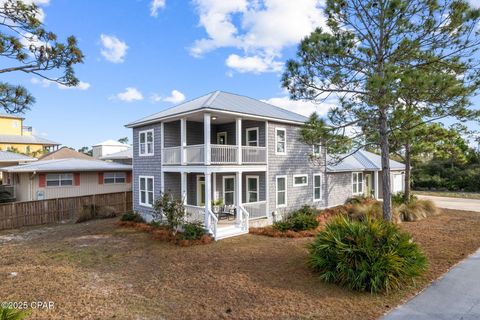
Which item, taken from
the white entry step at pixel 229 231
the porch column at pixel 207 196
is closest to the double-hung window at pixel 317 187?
the white entry step at pixel 229 231

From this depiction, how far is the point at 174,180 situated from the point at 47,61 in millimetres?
10496

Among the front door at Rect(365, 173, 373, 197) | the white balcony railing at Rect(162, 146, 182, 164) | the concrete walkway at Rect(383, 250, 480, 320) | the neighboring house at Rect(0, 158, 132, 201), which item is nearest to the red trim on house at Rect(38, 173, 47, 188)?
the neighboring house at Rect(0, 158, 132, 201)

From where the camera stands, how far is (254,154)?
1449 cm

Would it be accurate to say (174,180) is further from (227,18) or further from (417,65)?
(417,65)

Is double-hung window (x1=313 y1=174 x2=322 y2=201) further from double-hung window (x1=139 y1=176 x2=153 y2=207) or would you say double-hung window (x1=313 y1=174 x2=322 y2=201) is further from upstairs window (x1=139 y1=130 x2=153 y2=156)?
upstairs window (x1=139 y1=130 x2=153 y2=156)

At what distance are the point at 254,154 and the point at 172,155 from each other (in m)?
4.21

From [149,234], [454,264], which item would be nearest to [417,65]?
[454,264]

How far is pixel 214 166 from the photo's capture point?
1255 centimetres

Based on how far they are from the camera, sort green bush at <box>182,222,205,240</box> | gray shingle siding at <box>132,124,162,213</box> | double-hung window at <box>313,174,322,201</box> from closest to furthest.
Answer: green bush at <box>182,222,205,240</box> < gray shingle siding at <box>132,124,162,213</box> < double-hung window at <box>313,174,322,201</box>

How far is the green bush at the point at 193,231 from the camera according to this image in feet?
38.6

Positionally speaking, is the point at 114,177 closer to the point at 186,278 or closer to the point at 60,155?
the point at 60,155

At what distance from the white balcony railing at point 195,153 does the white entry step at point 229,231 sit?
3293 mm

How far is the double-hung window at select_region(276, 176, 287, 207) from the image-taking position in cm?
1574

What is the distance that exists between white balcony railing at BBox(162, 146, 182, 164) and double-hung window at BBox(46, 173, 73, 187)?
34.8ft
